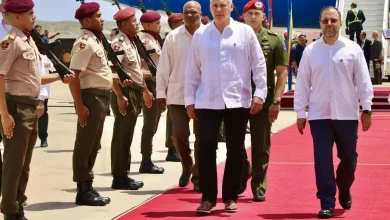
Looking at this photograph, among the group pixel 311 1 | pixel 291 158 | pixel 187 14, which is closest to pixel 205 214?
pixel 187 14

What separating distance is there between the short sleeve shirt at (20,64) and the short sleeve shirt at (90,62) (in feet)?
3.07

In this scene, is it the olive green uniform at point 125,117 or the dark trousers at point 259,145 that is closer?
the dark trousers at point 259,145

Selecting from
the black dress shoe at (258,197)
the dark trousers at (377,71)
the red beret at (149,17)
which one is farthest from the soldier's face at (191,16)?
the dark trousers at (377,71)

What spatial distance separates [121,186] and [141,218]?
158 centimetres

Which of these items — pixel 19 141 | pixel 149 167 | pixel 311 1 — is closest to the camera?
pixel 19 141

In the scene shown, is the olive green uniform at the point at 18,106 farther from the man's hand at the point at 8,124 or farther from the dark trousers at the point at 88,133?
the dark trousers at the point at 88,133

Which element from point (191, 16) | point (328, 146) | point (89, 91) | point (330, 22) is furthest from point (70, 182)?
point (330, 22)

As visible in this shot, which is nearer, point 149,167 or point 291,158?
point 149,167

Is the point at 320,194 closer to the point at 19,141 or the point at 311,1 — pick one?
the point at 19,141

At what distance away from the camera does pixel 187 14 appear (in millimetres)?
8844

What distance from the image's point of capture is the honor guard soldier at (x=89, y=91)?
7.93 m

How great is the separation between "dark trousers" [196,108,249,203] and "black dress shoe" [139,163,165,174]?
264 cm

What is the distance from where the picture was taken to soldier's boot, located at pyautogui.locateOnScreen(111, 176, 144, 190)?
9.04 metres

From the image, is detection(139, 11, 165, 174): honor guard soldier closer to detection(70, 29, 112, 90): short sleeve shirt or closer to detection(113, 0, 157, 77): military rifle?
detection(113, 0, 157, 77): military rifle
